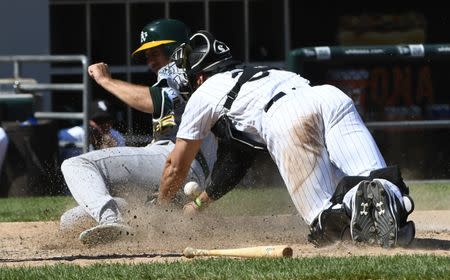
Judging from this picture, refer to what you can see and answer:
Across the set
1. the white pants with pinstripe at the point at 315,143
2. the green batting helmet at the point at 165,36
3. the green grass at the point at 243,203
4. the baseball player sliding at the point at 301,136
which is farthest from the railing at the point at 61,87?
the white pants with pinstripe at the point at 315,143

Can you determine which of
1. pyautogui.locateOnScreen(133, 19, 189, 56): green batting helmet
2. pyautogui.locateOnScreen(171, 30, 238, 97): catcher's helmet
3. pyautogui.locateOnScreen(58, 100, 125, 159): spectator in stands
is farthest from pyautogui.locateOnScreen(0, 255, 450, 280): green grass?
pyautogui.locateOnScreen(58, 100, 125, 159): spectator in stands

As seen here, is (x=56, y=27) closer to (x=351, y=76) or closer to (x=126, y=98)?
(x=351, y=76)

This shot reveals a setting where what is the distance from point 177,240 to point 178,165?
0.50 metres

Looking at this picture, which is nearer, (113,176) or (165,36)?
(113,176)

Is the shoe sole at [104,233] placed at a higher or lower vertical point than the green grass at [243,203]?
higher

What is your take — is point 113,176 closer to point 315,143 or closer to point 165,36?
point 165,36

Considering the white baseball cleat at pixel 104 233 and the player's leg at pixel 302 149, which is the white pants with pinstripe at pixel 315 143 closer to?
the player's leg at pixel 302 149

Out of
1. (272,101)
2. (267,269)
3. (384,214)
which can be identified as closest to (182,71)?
(272,101)

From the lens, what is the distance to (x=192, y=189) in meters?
8.88

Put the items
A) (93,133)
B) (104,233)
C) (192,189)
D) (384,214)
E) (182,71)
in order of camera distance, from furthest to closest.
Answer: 1. (93,133)
2. (192,189)
3. (182,71)
4. (104,233)
5. (384,214)

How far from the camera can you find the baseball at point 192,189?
29.1ft

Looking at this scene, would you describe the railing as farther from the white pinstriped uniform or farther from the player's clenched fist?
the white pinstriped uniform

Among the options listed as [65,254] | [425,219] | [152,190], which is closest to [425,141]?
[425,219]

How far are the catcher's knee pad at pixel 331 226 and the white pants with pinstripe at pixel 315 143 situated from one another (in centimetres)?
12
